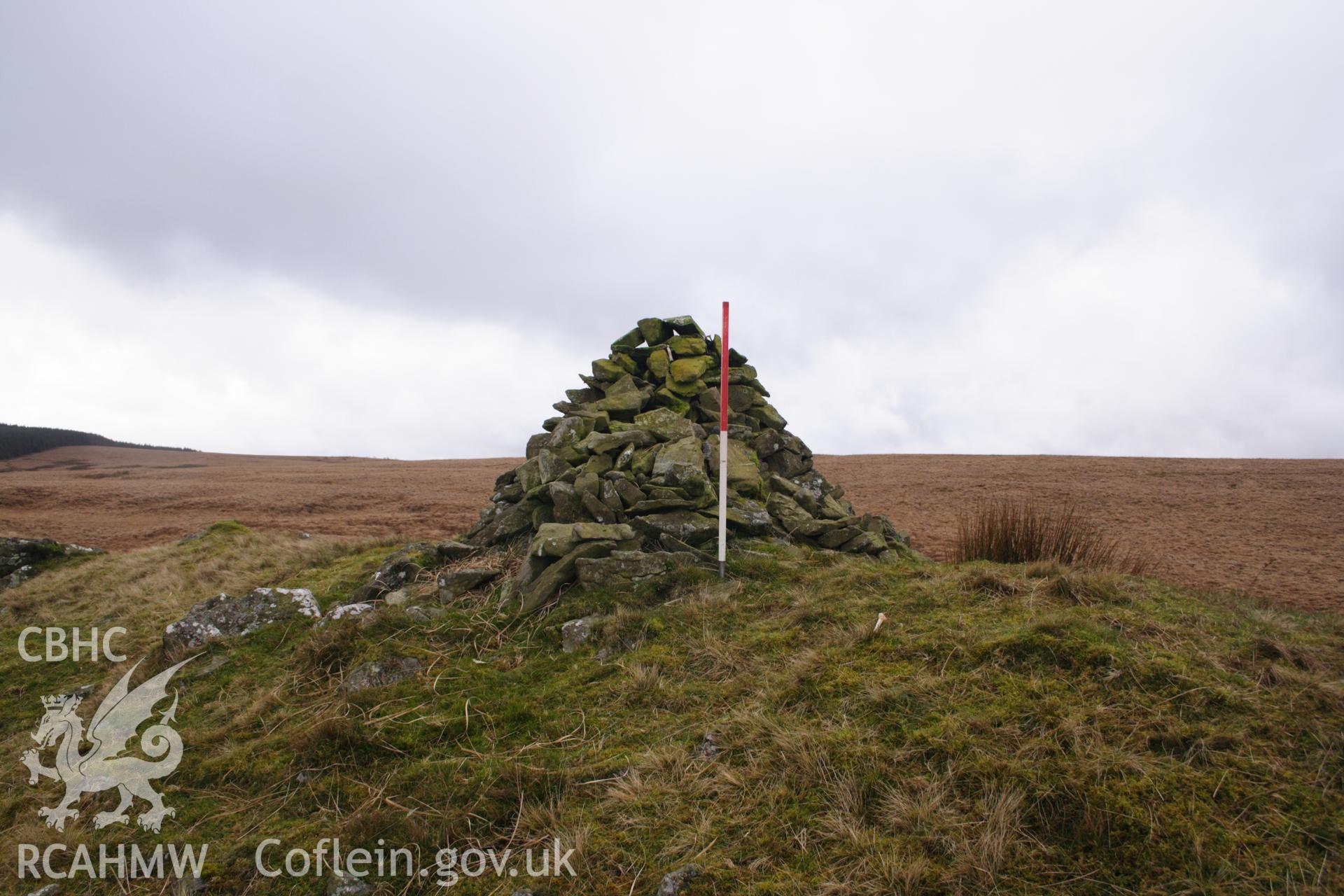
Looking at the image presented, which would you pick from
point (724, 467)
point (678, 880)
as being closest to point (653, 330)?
point (724, 467)

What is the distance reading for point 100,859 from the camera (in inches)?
153

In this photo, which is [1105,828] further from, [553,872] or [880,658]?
[553,872]

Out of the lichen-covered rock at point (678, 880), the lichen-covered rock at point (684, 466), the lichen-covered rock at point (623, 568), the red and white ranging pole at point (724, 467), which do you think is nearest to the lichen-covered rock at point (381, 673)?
the lichen-covered rock at point (623, 568)

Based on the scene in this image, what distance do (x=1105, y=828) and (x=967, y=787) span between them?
1.98ft

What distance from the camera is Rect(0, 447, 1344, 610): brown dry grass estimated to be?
11.8 metres

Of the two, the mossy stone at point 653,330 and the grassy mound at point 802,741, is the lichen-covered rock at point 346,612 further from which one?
the mossy stone at point 653,330

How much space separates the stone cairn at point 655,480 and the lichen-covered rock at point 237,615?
2214mm

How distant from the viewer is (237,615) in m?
7.11

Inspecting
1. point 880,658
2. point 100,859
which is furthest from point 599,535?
point 100,859

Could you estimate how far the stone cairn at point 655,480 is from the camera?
23.5ft

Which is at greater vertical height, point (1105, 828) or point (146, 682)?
point (1105, 828)

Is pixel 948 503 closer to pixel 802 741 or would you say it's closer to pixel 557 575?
pixel 557 575

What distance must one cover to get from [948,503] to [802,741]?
18.7 m

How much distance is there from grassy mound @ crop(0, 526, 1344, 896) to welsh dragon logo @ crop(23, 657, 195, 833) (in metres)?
0.13
